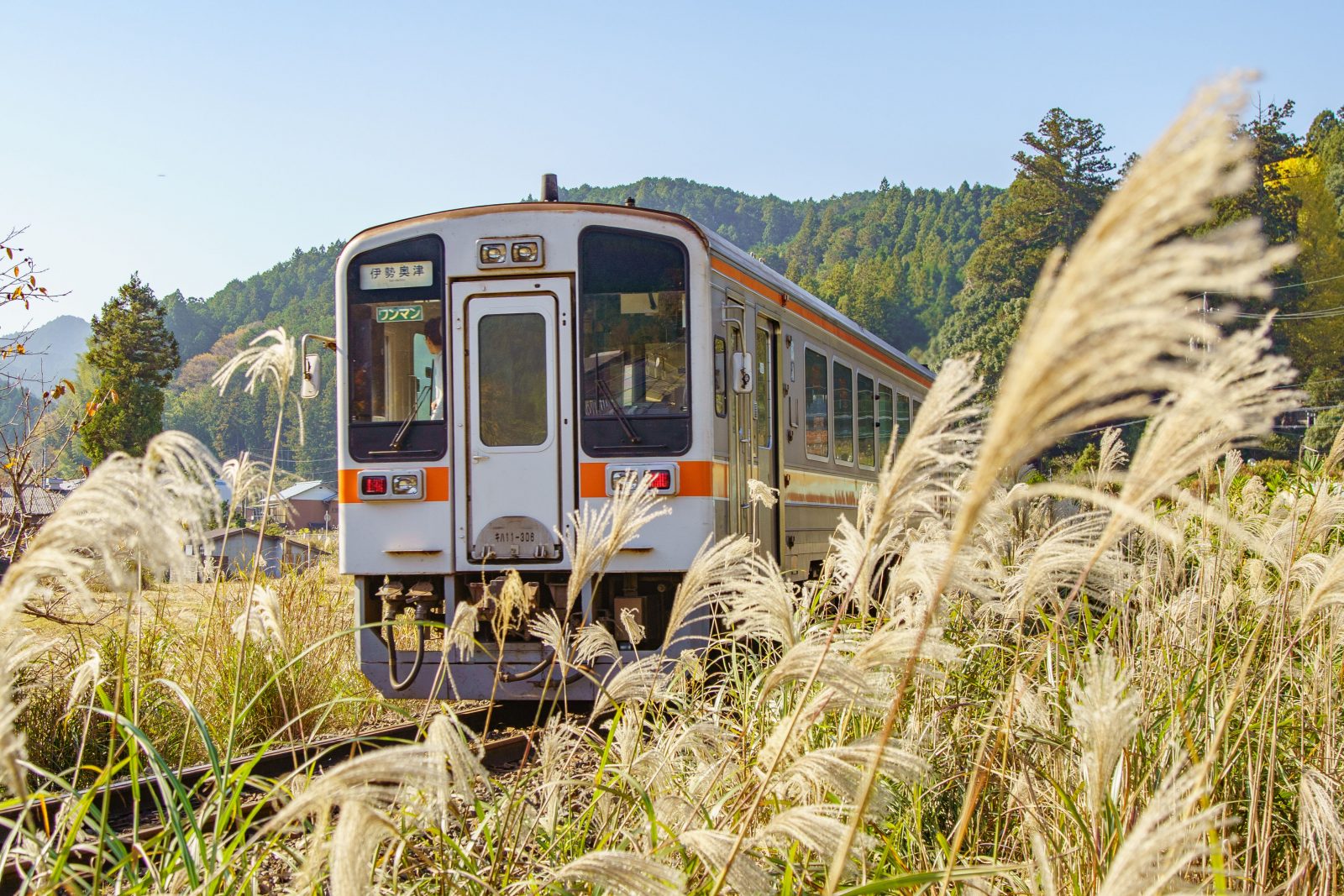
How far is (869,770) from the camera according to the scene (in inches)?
58.7

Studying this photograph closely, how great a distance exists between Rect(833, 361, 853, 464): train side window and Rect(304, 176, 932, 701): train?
3054 millimetres

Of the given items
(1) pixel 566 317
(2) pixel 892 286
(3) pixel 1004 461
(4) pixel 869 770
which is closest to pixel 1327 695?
(4) pixel 869 770

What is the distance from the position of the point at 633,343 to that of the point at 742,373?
0.68m

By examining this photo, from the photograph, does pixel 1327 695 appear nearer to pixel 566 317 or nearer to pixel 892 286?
pixel 566 317

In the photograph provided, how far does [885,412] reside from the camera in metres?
12.4

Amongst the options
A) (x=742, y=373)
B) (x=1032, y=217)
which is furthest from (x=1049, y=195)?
(x=742, y=373)

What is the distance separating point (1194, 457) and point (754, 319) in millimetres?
6396

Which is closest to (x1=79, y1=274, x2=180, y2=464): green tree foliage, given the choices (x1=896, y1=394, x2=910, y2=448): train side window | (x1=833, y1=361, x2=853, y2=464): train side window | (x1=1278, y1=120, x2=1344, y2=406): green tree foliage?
(x1=896, y1=394, x2=910, y2=448): train side window

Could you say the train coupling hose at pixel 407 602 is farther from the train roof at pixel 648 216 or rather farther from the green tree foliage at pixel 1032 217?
the green tree foliage at pixel 1032 217

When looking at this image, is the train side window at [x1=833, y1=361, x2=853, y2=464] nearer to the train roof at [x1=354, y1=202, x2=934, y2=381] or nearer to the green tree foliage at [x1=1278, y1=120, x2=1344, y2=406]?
the train roof at [x1=354, y1=202, x2=934, y2=381]

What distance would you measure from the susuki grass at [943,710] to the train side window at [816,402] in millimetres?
4654

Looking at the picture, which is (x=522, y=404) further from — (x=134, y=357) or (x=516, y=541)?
(x=134, y=357)

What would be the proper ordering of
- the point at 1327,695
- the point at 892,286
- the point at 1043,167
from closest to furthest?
1. the point at 1327,695
2. the point at 1043,167
3. the point at 892,286

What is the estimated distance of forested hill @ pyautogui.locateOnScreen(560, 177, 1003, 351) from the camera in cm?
9706
